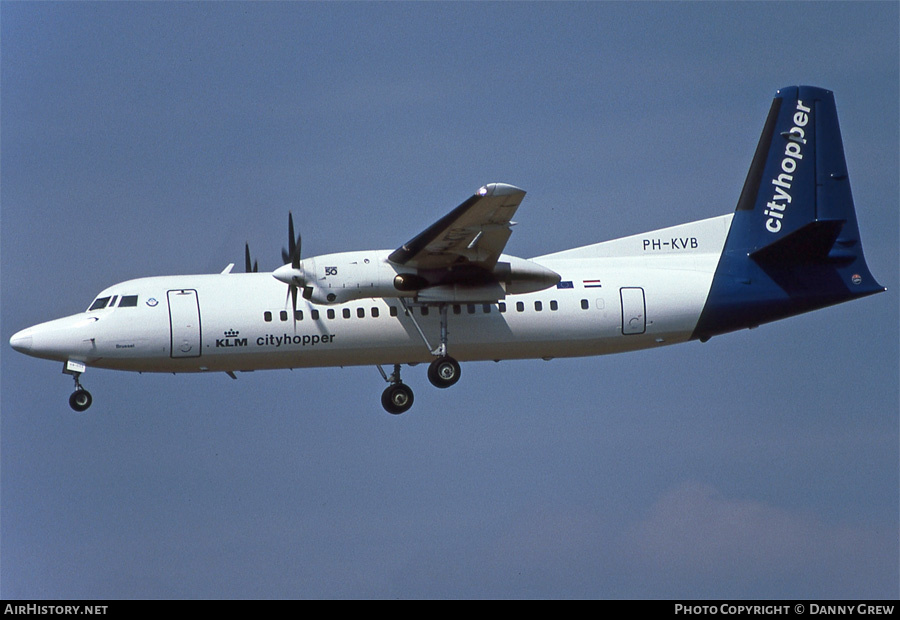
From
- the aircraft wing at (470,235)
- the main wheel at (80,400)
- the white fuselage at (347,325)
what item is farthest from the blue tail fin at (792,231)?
the main wheel at (80,400)

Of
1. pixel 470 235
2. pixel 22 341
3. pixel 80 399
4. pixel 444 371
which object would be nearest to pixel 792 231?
pixel 470 235

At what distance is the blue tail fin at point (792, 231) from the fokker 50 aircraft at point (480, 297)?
29 mm

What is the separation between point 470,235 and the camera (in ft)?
85.7

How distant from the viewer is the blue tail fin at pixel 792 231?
28469 mm

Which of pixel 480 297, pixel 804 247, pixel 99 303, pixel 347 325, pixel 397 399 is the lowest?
pixel 397 399

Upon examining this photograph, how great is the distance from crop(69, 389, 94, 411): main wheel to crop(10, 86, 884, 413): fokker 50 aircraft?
3cm

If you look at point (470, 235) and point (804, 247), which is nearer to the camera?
point (470, 235)

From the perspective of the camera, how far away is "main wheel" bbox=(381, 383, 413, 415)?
2858 centimetres

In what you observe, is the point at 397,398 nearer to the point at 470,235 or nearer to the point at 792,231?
the point at 470,235

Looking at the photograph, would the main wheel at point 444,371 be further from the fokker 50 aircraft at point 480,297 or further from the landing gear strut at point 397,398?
the landing gear strut at point 397,398

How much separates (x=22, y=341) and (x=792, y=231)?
1496 centimetres
